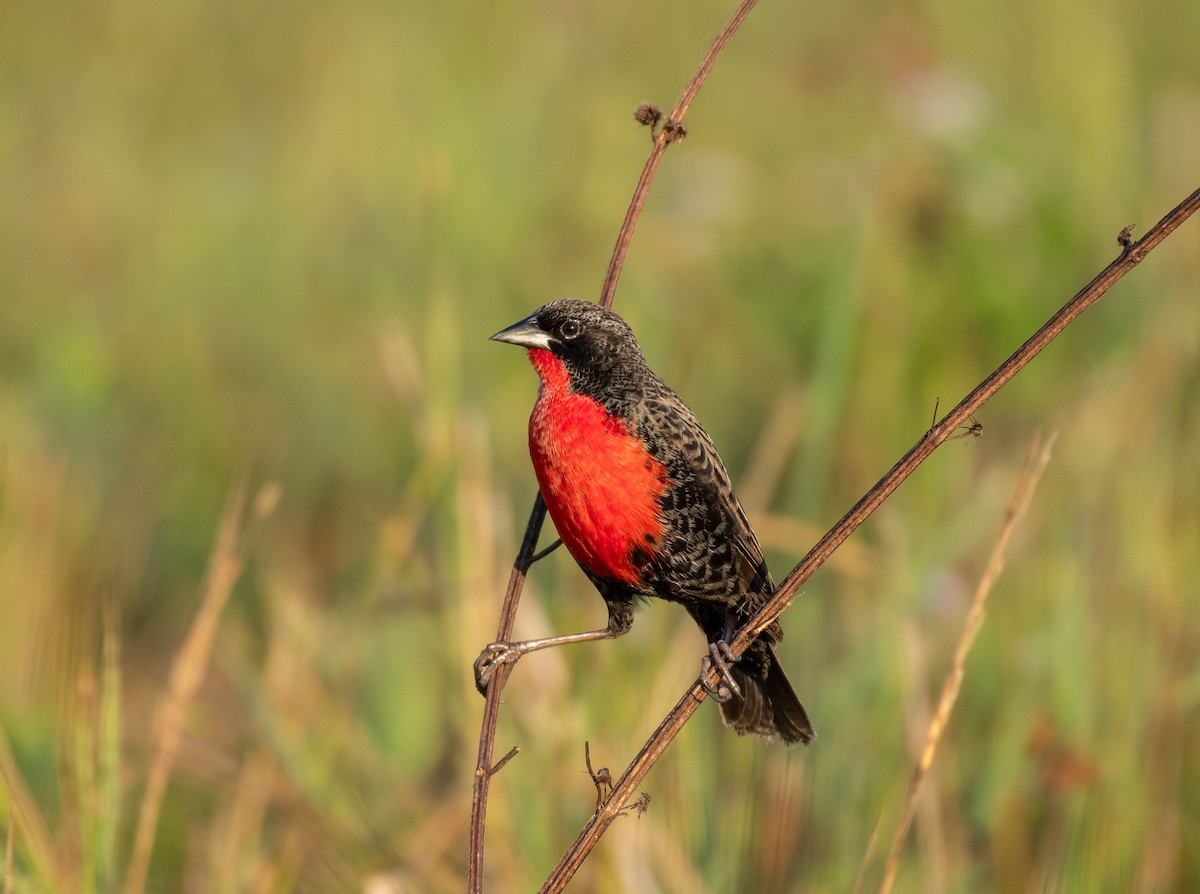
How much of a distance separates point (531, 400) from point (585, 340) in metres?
3.03

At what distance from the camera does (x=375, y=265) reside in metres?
7.05

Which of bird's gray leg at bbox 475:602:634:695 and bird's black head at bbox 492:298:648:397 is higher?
bird's black head at bbox 492:298:648:397

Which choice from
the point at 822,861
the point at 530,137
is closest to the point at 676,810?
the point at 822,861

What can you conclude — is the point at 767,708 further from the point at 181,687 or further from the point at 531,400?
the point at 531,400

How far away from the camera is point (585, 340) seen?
3.25 meters

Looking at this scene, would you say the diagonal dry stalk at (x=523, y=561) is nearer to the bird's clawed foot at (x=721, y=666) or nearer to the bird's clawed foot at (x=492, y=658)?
the bird's clawed foot at (x=492, y=658)

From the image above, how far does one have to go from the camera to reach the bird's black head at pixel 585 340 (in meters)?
3.20

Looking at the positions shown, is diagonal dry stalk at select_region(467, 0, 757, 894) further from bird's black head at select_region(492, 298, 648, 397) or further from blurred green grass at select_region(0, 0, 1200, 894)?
blurred green grass at select_region(0, 0, 1200, 894)

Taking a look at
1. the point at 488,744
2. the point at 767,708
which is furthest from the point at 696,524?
the point at 488,744

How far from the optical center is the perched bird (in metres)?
2.92

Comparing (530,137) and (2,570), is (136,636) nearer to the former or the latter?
(2,570)

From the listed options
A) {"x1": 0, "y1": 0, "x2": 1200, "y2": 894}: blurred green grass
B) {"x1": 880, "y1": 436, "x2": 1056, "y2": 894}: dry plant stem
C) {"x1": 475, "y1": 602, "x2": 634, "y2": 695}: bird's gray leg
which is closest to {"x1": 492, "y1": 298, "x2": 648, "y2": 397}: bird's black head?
{"x1": 475, "y1": 602, "x2": 634, "y2": 695}: bird's gray leg

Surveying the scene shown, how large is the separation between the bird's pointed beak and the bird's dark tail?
2.36ft

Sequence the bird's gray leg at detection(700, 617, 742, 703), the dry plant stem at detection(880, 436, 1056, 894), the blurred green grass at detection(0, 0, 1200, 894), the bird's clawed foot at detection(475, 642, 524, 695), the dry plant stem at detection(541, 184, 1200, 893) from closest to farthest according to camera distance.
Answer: the dry plant stem at detection(541, 184, 1200, 893) < the bird's clawed foot at detection(475, 642, 524, 695) < the dry plant stem at detection(880, 436, 1056, 894) < the bird's gray leg at detection(700, 617, 742, 703) < the blurred green grass at detection(0, 0, 1200, 894)
